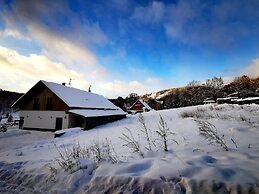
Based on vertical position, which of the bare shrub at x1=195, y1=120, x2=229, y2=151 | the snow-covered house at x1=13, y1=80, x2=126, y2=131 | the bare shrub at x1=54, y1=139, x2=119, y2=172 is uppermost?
the snow-covered house at x1=13, y1=80, x2=126, y2=131

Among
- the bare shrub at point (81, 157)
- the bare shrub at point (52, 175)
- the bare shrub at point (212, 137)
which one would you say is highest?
the bare shrub at point (212, 137)

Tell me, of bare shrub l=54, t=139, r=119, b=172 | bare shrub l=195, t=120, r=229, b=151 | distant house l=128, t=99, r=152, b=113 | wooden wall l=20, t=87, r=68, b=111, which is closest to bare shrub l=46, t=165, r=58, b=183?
bare shrub l=54, t=139, r=119, b=172

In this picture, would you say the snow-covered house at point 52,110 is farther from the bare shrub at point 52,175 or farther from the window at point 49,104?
the bare shrub at point 52,175

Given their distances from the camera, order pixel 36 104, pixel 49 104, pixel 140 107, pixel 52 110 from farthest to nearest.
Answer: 1. pixel 140 107
2. pixel 36 104
3. pixel 49 104
4. pixel 52 110

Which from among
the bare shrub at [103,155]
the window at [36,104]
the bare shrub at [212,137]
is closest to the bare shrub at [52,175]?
the bare shrub at [103,155]


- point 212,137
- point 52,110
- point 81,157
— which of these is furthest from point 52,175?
point 52,110

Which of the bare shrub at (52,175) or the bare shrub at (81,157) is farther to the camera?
the bare shrub at (81,157)

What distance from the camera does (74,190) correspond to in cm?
354

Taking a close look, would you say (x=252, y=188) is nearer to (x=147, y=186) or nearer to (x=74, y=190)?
(x=147, y=186)

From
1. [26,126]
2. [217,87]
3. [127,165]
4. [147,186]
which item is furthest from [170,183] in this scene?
[217,87]

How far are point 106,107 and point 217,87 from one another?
39712mm

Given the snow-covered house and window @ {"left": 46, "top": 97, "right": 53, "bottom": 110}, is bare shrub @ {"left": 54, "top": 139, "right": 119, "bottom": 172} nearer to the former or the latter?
the snow-covered house

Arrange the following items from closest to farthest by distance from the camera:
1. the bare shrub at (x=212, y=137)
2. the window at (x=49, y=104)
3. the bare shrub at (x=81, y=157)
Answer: the bare shrub at (x=81, y=157) < the bare shrub at (x=212, y=137) < the window at (x=49, y=104)

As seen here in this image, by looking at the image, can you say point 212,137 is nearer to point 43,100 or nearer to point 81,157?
point 81,157
